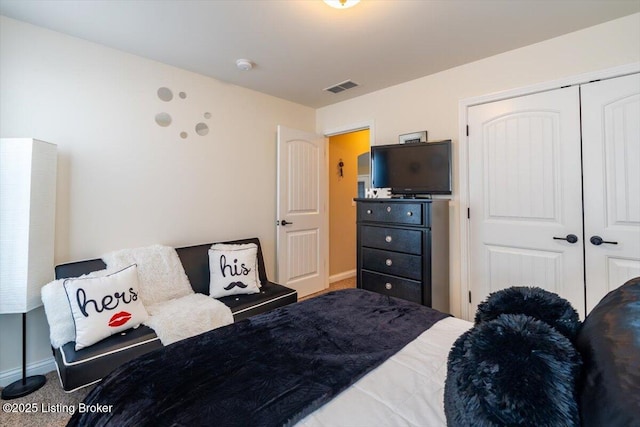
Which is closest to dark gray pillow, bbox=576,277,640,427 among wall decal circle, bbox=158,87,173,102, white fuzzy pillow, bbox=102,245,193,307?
white fuzzy pillow, bbox=102,245,193,307

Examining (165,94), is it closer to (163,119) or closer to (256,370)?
(163,119)

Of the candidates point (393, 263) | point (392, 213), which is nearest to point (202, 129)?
point (392, 213)

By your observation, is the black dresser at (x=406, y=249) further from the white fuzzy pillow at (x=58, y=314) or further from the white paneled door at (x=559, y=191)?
the white fuzzy pillow at (x=58, y=314)

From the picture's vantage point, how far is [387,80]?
306cm

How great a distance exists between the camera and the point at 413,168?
2883 millimetres

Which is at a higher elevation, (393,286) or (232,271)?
(232,271)

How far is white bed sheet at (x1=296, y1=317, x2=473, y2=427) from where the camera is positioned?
2.67 feet

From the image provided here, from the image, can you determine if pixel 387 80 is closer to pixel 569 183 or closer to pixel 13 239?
pixel 569 183

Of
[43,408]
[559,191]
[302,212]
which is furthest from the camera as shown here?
[302,212]

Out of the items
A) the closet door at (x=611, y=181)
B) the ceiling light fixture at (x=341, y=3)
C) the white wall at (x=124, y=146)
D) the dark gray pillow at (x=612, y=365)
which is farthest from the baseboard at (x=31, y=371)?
the closet door at (x=611, y=181)

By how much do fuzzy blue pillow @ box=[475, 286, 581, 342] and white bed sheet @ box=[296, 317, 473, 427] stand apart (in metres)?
0.26

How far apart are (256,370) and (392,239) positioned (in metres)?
1.90

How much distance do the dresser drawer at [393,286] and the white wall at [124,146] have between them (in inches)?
55.7

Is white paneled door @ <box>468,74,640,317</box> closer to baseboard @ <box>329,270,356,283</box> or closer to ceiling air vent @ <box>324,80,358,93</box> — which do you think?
ceiling air vent @ <box>324,80,358,93</box>
